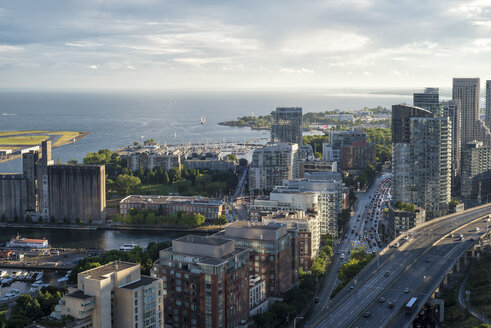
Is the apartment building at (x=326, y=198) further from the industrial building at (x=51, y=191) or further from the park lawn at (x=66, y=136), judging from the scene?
the park lawn at (x=66, y=136)

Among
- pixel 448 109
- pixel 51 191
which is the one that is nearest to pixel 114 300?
pixel 51 191

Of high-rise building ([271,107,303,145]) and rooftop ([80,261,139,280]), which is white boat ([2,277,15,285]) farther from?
high-rise building ([271,107,303,145])

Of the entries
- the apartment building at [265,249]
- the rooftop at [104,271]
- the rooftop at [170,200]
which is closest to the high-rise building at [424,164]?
the rooftop at [170,200]

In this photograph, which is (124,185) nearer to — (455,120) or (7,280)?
(7,280)

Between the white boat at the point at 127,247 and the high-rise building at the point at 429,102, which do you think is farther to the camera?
the high-rise building at the point at 429,102

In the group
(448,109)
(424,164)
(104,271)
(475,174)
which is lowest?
(104,271)

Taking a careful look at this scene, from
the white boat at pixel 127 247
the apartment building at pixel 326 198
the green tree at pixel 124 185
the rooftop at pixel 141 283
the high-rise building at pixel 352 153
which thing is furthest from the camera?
the high-rise building at pixel 352 153
